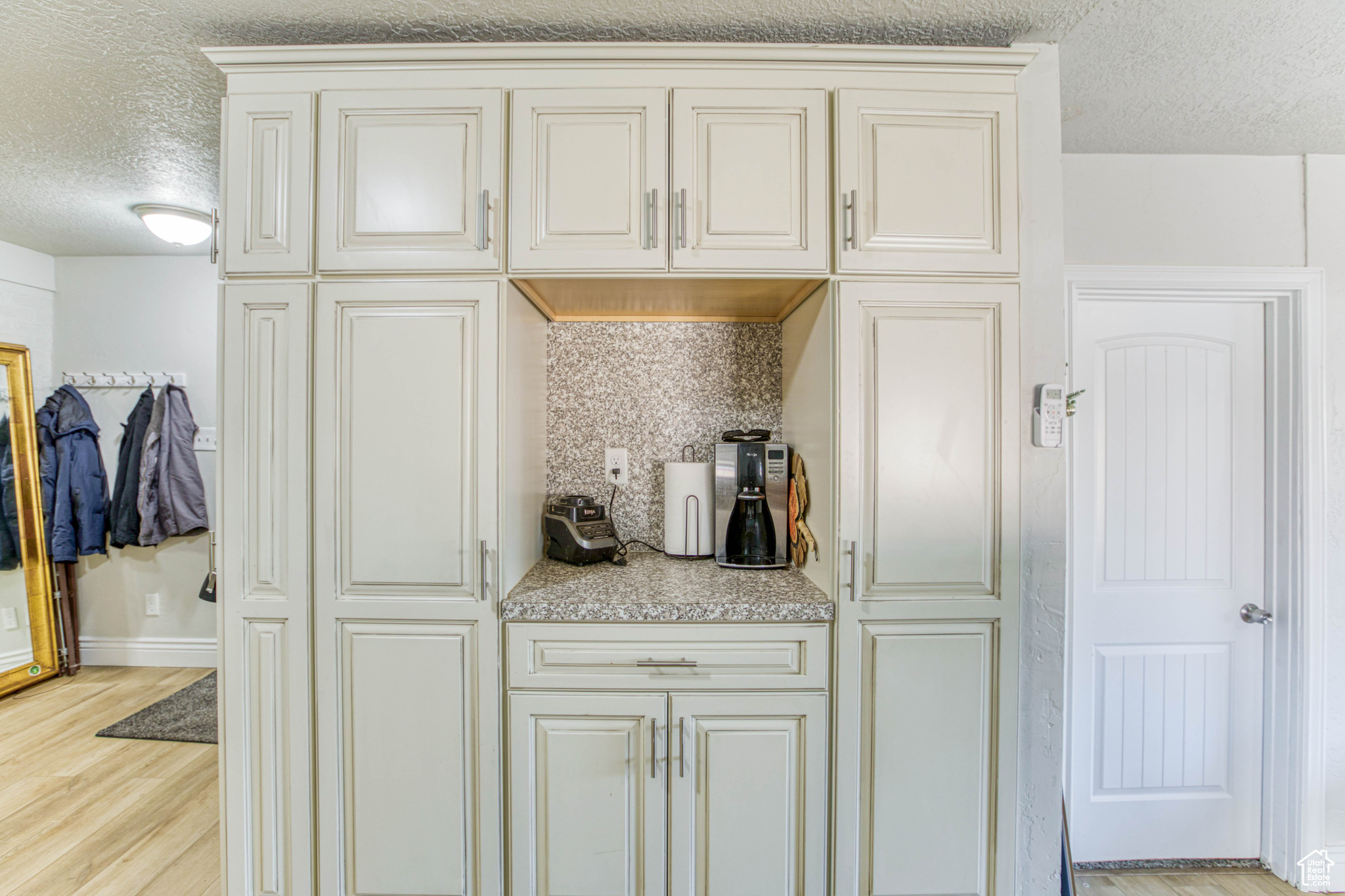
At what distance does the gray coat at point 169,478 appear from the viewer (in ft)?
10.1

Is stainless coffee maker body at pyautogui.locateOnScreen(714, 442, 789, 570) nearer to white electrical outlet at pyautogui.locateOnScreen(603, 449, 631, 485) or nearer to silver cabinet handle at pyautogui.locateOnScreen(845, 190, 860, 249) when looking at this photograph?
white electrical outlet at pyautogui.locateOnScreen(603, 449, 631, 485)

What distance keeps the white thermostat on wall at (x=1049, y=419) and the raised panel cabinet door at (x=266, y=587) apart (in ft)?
5.97

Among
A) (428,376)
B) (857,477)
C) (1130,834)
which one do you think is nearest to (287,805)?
(428,376)

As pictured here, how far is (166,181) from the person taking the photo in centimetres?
234

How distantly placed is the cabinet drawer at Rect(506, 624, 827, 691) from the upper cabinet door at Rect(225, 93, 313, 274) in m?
1.09

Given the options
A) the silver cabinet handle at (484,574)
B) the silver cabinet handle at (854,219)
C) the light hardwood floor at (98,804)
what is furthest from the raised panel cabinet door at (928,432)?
the light hardwood floor at (98,804)

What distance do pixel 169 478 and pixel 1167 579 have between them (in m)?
4.63

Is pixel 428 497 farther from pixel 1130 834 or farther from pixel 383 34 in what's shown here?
pixel 1130 834

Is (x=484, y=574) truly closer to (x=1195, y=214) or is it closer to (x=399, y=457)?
(x=399, y=457)

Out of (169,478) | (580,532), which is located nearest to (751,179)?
(580,532)

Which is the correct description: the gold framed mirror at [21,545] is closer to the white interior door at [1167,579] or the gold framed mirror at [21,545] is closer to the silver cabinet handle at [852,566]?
the silver cabinet handle at [852,566]

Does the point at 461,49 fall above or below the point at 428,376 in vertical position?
above

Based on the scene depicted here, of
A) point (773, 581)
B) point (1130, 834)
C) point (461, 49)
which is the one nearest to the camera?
point (461, 49)

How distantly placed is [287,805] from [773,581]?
134cm
